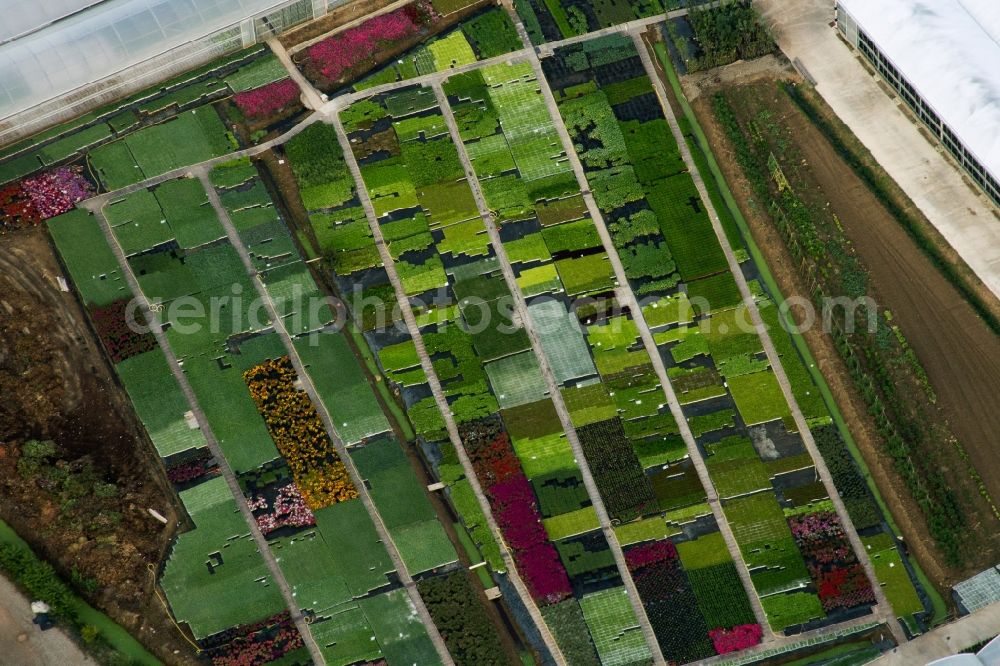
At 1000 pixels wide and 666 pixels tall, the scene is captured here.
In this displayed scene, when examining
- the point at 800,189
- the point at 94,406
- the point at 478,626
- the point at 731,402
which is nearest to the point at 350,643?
the point at 478,626

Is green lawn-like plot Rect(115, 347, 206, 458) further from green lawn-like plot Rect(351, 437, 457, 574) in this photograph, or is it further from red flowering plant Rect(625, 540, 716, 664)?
red flowering plant Rect(625, 540, 716, 664)

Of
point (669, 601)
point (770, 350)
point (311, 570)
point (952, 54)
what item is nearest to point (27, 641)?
point (311, 570)

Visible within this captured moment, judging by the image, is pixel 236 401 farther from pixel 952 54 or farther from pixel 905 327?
pixel 952 54

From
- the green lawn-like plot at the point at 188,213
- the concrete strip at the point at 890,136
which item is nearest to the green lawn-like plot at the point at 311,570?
the green lawn-like plot at the point at 188,213

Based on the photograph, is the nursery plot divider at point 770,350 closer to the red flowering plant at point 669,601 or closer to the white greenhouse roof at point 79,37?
the red flowering plant at point 669,601

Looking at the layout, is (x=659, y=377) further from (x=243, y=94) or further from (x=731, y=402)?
(x=243, y=94)
